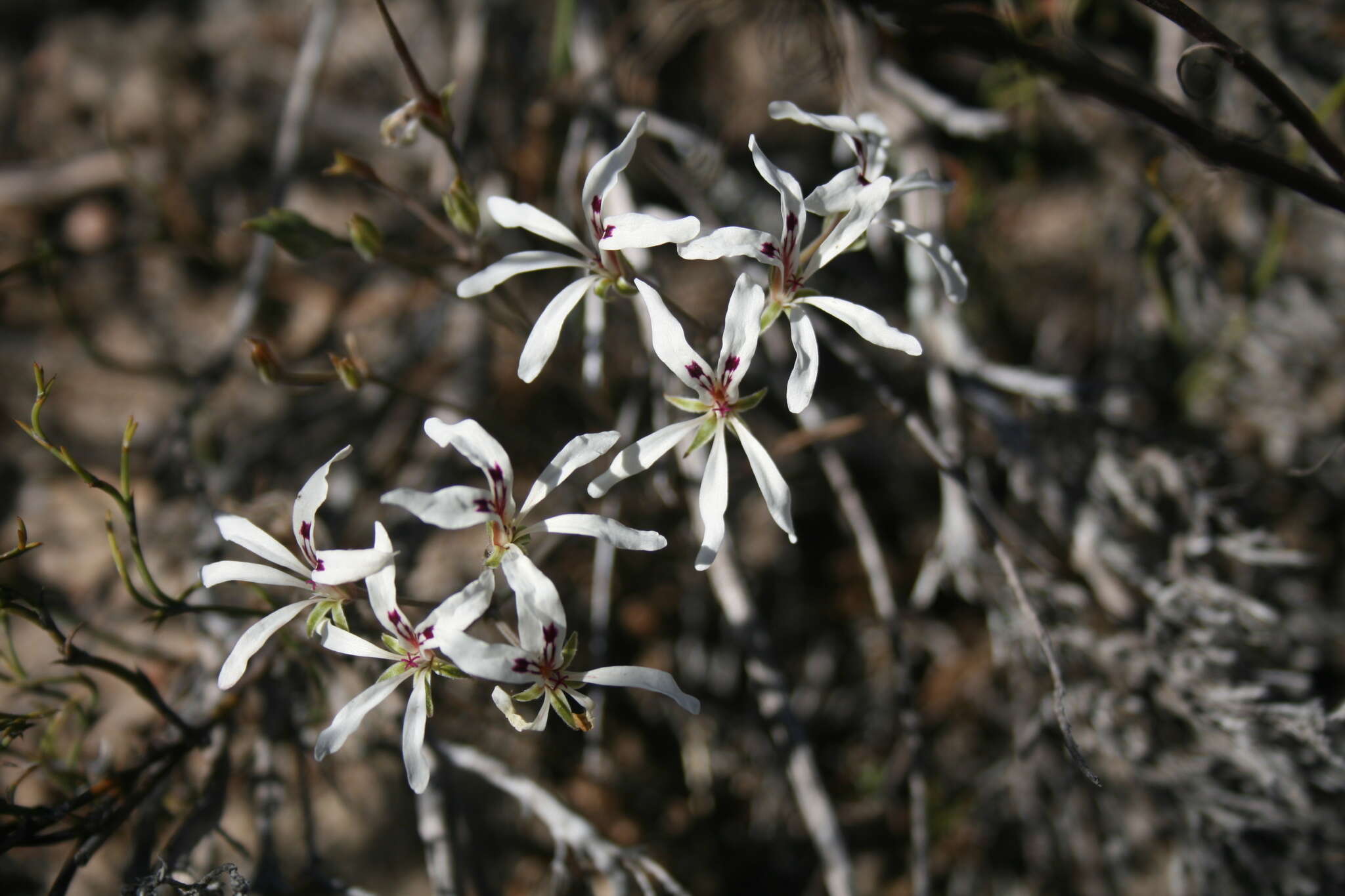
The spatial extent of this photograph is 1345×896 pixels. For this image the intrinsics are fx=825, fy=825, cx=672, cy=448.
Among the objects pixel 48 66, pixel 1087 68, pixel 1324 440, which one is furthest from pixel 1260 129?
pixel 48 66

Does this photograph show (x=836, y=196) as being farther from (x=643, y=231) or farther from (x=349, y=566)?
(x=349, y=566)

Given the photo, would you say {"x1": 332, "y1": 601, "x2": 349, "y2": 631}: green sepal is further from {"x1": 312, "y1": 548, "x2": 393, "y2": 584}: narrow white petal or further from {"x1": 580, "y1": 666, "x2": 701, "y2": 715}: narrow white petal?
{"x1": 580, "y1": 666, "x2": 701, "y2": 715}: narrow white petal

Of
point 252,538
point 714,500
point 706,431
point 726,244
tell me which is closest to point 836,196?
point 726,244

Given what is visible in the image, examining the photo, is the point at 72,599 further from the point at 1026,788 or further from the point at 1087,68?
the point at 1087,68

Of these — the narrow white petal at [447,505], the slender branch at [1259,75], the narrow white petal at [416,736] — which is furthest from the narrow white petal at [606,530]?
the slender branch at [1259,75]

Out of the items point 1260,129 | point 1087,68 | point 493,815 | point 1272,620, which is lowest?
point 493,815

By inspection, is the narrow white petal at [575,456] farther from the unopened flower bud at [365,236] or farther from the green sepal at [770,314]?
the unopened flower bud at [365,236]
